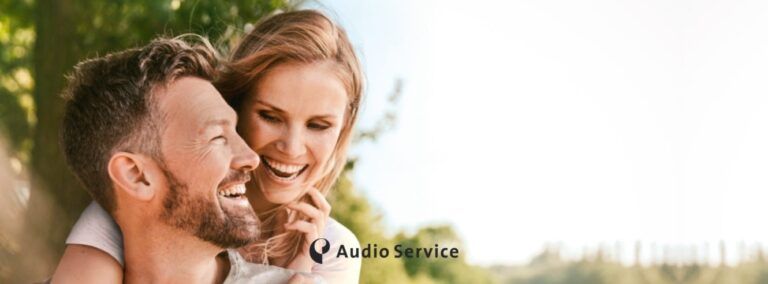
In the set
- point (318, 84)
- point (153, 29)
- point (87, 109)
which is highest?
point (153, 29)

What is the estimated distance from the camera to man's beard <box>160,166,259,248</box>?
1612mm

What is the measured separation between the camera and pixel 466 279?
8.00 feet

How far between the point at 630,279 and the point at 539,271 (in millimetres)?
288

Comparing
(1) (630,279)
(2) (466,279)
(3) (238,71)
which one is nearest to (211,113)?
(3) (238,71)

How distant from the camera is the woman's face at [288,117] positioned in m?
1.72

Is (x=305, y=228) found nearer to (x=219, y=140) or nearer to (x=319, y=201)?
(x=319, y=201)

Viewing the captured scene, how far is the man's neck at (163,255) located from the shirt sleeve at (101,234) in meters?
0.01

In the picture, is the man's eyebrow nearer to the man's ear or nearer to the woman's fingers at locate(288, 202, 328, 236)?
the man's ear

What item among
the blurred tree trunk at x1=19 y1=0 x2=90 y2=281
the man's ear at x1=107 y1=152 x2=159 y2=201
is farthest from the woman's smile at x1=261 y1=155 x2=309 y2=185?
the blurred tree trunk at x1=19 y1=0 x2=90 y2=281

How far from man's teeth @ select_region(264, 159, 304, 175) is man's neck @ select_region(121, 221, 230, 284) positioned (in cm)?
20

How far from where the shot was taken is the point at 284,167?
175 cm

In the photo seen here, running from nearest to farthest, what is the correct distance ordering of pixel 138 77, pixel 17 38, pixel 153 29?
pixel 138 77 < pixel 153 29 < pixel 17 38

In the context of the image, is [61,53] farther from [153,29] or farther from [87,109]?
[87,109]

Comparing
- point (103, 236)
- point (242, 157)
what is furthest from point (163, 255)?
point (242, 157)
